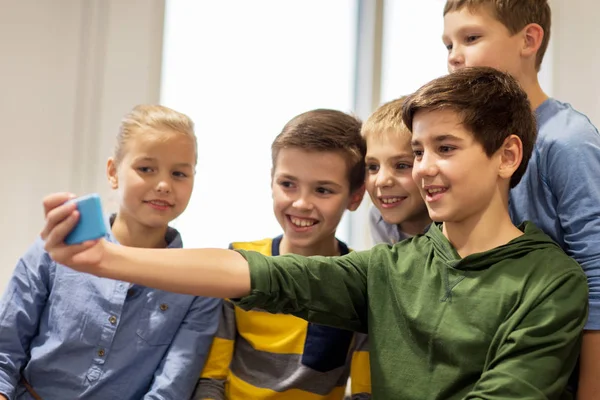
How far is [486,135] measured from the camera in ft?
3.84

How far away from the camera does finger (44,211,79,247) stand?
0.92 m

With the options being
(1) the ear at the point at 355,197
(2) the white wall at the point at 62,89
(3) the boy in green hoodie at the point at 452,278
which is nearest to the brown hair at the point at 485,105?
(3) the boy in green hoodie at the point at 452,278

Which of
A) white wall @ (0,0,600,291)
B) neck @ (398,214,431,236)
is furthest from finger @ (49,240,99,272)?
white wall @ (0,0,600,291)

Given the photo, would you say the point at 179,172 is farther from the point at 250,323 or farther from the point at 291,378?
the point at 291,378

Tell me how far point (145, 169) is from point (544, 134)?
2.69 ft

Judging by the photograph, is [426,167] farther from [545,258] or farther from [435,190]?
[545,258]

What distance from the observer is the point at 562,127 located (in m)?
1.33

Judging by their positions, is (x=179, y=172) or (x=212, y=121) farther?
(x=212, y=121)

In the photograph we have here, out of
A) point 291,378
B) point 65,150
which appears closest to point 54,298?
point 291,378

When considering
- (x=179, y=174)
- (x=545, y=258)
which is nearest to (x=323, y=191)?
(x=179, y=174)

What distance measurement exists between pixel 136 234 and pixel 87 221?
1.96ft

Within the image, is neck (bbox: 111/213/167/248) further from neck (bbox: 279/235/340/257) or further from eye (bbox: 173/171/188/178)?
neck (bbox: 279/235/340/257)

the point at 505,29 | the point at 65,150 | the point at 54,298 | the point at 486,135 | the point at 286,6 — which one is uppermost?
the point at 286,6

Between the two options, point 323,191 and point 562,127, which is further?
point 323,191
